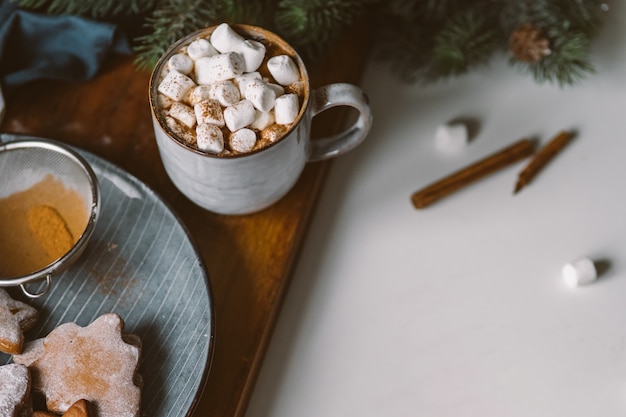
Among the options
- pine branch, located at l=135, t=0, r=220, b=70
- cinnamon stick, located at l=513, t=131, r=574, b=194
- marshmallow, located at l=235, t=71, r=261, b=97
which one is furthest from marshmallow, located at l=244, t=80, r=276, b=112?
cinnamon stick, located at l=513, t=131, r=574, b=194

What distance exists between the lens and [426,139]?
37.7 inches

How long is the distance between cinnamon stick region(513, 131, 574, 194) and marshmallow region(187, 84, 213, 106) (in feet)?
1.36

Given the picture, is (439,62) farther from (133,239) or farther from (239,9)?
(133,239)

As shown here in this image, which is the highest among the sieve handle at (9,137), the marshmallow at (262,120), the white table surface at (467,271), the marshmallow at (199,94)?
the marshmallow at (199,94)

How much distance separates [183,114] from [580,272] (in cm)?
49

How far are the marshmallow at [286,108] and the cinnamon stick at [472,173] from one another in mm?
242

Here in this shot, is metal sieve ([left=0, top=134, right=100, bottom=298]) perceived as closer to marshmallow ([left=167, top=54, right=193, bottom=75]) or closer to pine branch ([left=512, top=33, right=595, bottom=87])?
marshmallow ([left=167, top=54, right=193, bottom=75])

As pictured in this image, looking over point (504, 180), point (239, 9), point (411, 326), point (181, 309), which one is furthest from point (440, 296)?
point (239, 9)

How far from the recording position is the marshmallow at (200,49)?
2.46 ft

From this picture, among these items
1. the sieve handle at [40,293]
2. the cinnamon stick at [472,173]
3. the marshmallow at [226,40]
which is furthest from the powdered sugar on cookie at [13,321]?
the cinnamon stick at [472,173]

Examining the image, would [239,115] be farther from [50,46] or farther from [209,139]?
[50,46]

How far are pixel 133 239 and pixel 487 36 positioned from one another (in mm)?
506

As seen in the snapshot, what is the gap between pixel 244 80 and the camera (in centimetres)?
73

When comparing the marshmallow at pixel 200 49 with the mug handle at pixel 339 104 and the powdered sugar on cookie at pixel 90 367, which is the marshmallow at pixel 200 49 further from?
the powdered sugar on cookie at pixel 90 367
